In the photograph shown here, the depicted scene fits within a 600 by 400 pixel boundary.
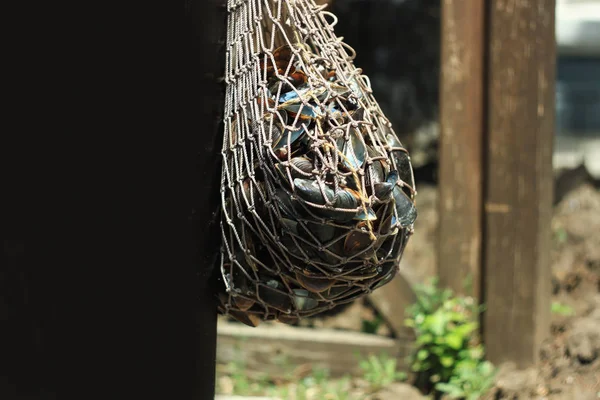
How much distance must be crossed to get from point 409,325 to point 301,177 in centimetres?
274

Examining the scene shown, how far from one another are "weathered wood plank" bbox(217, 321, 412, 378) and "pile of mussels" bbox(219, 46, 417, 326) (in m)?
2.64

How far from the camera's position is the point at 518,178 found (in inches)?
151

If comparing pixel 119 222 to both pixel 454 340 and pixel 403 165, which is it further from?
pixel 454 340

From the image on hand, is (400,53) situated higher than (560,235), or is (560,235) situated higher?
(400,53)

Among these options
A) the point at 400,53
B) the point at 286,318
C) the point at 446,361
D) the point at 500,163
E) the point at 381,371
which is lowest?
the point at 381,371

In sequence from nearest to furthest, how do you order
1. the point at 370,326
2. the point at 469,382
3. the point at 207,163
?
the point at 207,163, the point at 469,382, the point at 370,326

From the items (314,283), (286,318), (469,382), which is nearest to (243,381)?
(469,382)

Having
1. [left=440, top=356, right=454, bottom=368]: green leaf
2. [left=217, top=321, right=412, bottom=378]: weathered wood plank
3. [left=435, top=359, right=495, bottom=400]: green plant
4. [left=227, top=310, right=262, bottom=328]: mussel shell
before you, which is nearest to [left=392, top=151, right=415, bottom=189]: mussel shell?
[left=227, top=310, right=262, bottom=328]: mussel shell

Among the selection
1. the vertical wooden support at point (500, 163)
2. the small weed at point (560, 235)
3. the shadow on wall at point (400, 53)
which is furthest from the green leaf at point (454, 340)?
the shadow on wall at point (400, 53)

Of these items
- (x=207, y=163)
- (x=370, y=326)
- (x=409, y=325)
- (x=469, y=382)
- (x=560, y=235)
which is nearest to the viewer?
(x=207, y=163)

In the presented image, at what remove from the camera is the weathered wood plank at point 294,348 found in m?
4.30

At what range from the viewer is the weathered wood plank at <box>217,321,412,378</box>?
430 centimetres

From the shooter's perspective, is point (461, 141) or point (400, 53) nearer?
point (461, 141)

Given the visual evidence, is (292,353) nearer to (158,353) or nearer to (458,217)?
(458,217)
